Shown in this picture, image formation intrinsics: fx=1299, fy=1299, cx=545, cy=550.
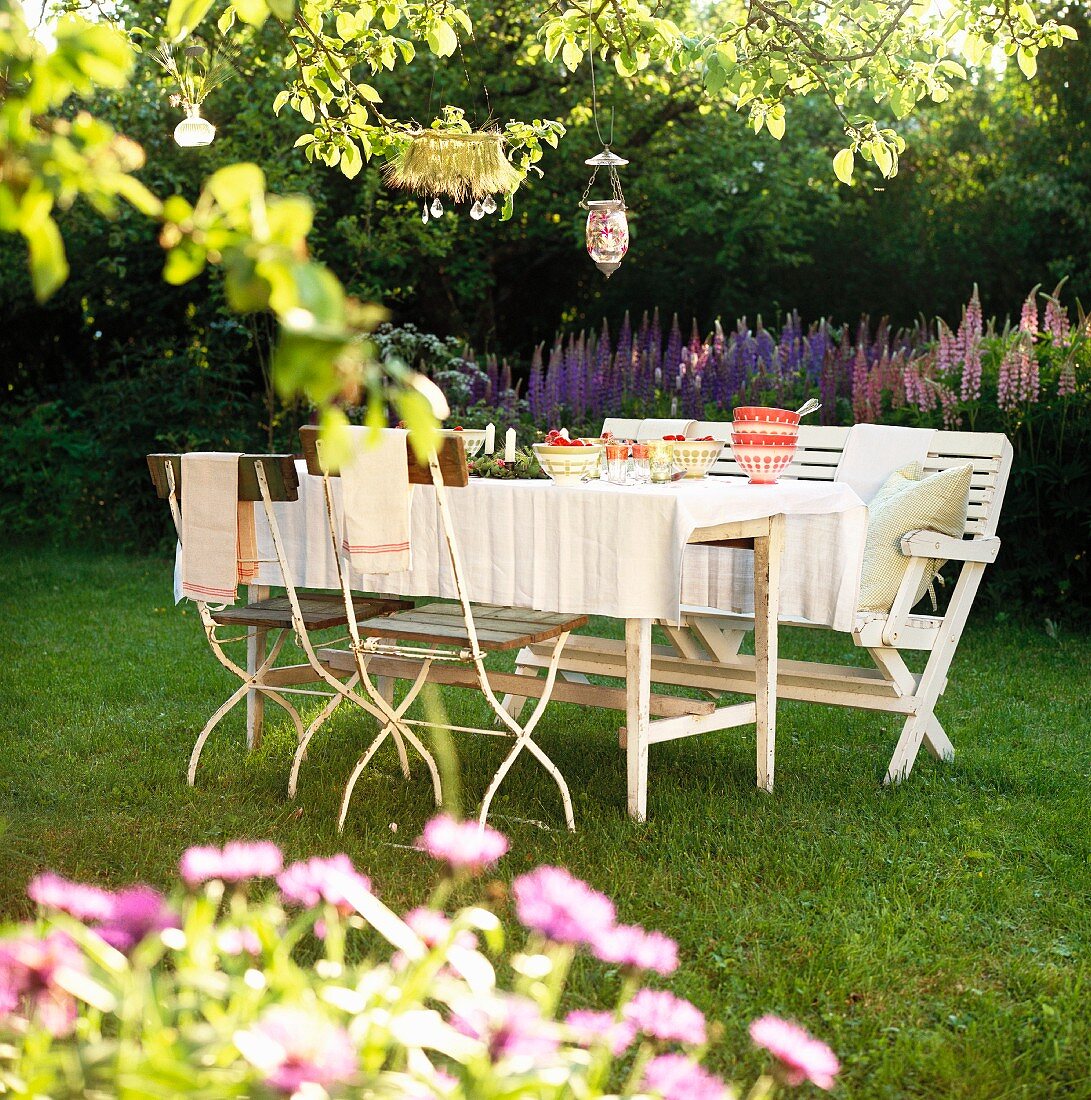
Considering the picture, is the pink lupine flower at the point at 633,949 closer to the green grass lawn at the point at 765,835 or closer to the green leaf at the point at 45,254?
the green leaf at the point at 45,254

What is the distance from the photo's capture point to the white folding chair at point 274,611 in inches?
135

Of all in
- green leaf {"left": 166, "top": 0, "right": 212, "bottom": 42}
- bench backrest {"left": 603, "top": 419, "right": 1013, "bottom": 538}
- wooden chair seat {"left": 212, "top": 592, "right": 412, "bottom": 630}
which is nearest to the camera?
green leaf {"left": 166, "top": 0, "right": 212, "bottom": 42}

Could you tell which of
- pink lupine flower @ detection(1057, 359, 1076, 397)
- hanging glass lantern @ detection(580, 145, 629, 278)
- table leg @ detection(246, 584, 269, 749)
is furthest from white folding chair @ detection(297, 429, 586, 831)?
pink lupine flower @ detection(1057, 359, 1076, 397)

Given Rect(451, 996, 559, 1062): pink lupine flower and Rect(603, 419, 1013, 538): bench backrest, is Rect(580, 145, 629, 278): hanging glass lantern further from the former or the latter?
Rect(451, 996, 559, 1062): pink lupine flower

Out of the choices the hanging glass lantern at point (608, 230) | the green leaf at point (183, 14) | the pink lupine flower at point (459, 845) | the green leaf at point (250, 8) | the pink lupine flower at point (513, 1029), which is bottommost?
the pink lupine flower at point (513, 1029)

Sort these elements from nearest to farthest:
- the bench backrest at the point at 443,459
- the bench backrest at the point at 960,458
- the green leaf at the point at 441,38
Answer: the bench backrest at the point at 443,459
the green leaf at the point at 441,38
the bench backrest at the point at 960,458

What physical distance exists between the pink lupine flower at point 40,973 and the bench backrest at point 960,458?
3.31 m

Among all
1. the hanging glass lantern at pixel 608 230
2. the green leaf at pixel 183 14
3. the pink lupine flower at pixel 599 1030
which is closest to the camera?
the green leaf at pixel 183 14

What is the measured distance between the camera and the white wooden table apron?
128 inches

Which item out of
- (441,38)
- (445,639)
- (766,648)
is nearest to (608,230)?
(441,38)

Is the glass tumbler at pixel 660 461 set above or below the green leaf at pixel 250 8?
below

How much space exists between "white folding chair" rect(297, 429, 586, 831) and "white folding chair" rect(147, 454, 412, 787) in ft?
0.30

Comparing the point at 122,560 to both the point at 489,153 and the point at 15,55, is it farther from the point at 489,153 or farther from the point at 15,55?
the point at 15,55

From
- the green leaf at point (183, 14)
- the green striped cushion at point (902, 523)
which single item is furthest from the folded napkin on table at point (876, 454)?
the green leaf at point (183, 14)
